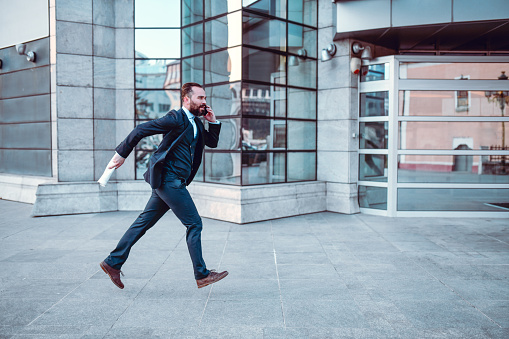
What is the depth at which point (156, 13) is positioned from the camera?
10234 mm

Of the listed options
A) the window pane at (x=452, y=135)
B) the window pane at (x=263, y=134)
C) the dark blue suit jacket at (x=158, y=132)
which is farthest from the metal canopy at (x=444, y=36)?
the dark blue suit jacket at (x=158, y=132)

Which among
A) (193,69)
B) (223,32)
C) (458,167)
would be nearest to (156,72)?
(193,69)

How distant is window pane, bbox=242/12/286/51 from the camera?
29.1 ft

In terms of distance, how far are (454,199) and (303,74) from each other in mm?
4304

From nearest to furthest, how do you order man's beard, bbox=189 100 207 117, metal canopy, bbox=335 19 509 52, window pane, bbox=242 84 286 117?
man's beard, bbox=189 100 207 117
metal canopy, bbox=335 19 509 52
window pane, bbox=242 84 286 117

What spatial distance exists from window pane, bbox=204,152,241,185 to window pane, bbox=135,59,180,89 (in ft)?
6.81

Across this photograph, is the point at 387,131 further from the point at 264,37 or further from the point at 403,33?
the point at 264,37

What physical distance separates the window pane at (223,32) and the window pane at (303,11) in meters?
1.42

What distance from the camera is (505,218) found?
9320 millimetres

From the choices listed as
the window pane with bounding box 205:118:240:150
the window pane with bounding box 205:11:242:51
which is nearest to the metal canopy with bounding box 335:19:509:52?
the window pane with bounding box 205:11:242:51

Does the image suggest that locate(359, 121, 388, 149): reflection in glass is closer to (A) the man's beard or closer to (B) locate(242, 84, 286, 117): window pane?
(B) locate(242, 84, 286, 117): window pane

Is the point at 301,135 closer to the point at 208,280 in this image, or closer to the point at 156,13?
the point at 156,13

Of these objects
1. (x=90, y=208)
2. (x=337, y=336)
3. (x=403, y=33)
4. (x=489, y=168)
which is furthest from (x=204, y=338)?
(x=489, y=168)

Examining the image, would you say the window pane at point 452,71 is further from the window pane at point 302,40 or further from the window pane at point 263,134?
the window pane at point 263,134
